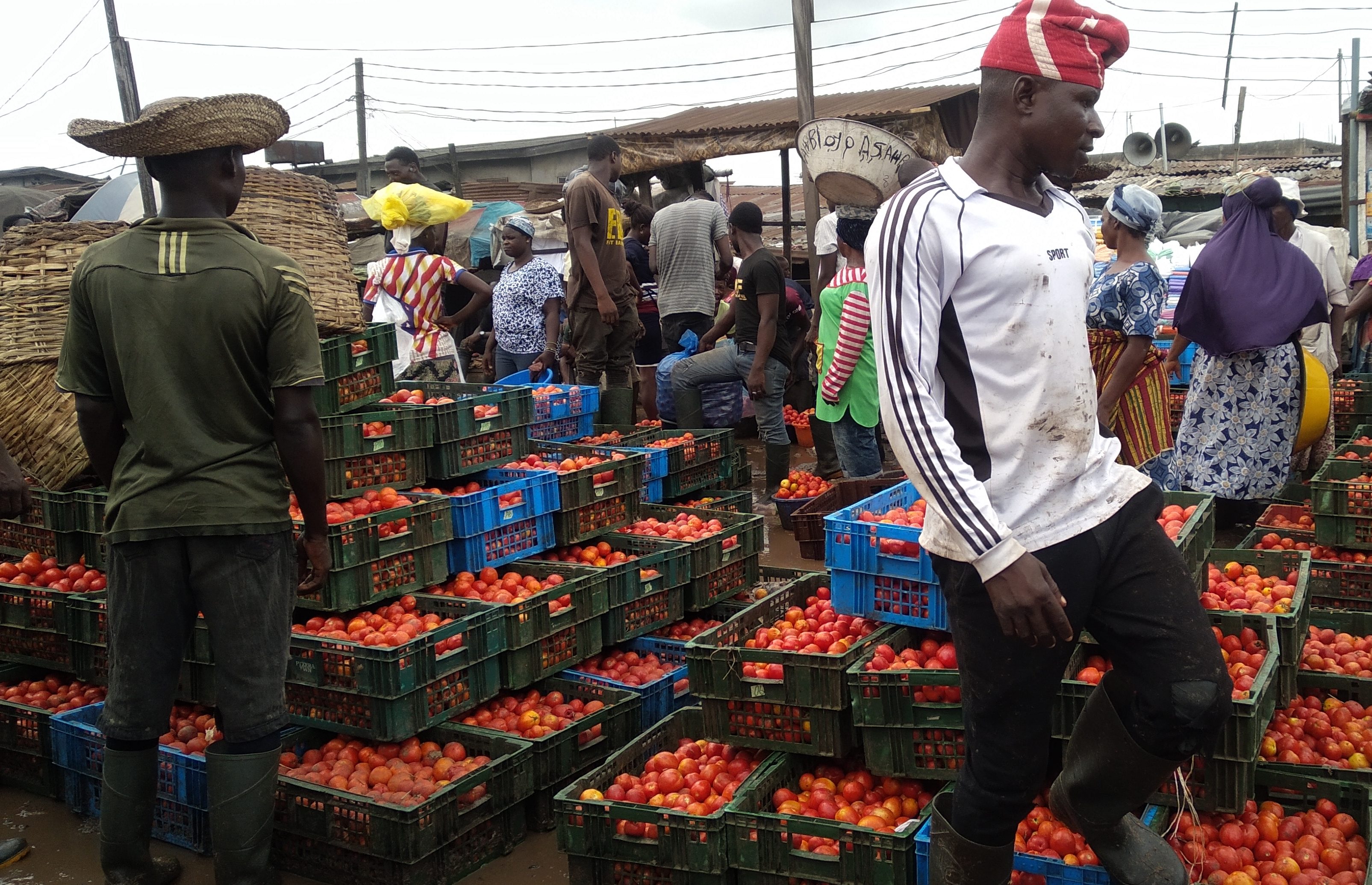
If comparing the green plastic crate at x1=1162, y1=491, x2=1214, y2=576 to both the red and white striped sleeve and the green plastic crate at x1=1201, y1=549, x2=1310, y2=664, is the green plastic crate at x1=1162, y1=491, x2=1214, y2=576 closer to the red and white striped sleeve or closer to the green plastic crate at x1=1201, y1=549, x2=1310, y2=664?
the green plastic crate at x1=1201, y1=549, x2=1310, y2=664

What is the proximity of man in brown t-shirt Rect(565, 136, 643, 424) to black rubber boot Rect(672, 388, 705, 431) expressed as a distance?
441 mm

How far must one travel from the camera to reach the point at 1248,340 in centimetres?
670

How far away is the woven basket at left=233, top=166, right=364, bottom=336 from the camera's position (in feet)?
17.6

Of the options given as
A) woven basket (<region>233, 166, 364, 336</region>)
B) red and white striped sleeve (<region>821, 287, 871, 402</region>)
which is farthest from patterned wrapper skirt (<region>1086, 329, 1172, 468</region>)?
woven basket (<region>233, 166, 364, 336</region>)

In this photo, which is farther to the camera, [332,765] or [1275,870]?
[332,765]

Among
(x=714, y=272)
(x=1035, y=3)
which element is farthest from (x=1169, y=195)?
(x=1035, y=3)

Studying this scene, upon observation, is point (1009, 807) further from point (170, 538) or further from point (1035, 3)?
point (170, 538)

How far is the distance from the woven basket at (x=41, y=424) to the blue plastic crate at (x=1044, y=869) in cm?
418

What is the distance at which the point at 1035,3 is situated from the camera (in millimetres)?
2590

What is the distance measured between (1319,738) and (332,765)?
3581mm

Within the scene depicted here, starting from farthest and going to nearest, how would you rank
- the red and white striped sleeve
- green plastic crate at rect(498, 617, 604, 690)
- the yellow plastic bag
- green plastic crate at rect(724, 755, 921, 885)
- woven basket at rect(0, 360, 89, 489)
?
the yellow plastic bag < the red and white striped sleeve < woven basket at rect(0, 360, 89, 489) < green plastic crate at rect(498, 617, 604, 690) < green plastic crate at rect(724, 755, 921, 885)

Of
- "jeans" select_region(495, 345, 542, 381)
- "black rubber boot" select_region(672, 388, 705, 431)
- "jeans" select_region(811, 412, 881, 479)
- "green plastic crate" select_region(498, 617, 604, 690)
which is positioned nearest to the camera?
"green plastic crate" select_region(498, 617, 604, 690)

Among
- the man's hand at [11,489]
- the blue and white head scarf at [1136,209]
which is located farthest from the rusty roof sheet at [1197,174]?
the man's hand at [11,489]

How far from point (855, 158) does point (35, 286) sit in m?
5.36
